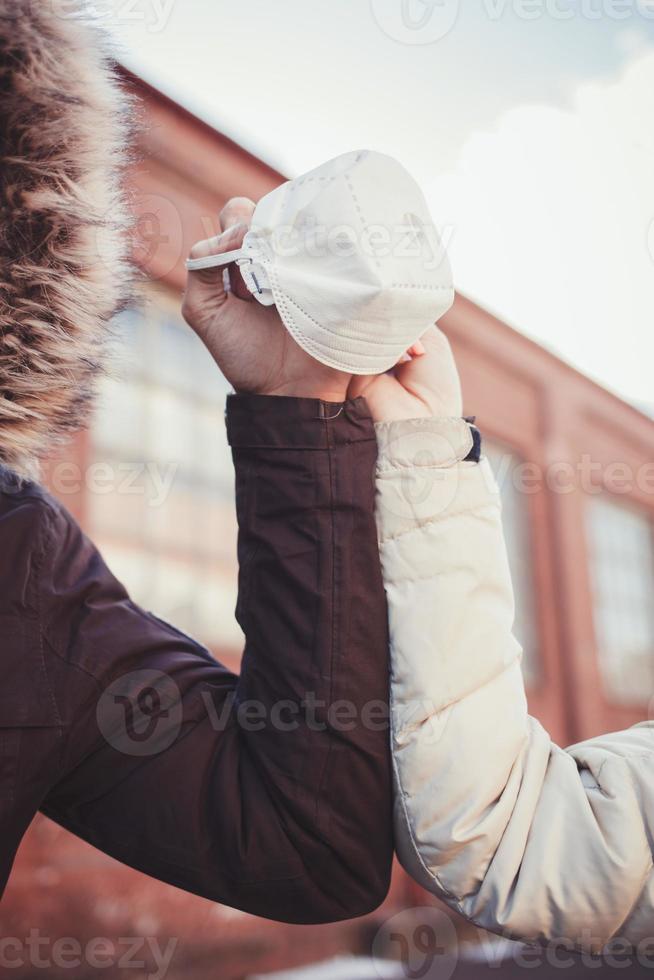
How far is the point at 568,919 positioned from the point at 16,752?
56 cm

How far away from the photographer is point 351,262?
32.2 inches

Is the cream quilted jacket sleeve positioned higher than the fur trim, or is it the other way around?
the fur trim

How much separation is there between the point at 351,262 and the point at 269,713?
462 millimetres

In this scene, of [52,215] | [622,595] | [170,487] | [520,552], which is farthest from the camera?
[622,595]

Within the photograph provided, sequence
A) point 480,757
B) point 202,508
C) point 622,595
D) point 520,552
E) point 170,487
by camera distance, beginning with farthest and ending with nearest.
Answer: point 622,595 < point 520,552 < point 202,508 < point 170,487 < point 480,757

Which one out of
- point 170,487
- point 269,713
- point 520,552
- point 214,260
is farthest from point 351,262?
point 520,552

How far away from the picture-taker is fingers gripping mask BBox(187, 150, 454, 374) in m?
0.82

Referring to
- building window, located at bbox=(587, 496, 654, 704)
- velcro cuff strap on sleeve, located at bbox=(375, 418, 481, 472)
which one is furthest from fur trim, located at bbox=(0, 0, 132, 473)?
building window, located at bbox=(587, 496, 654, 704)

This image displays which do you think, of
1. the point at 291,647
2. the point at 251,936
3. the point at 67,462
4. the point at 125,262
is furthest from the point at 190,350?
the point at 291,647

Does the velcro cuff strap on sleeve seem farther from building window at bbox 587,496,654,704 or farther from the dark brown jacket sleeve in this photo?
building window at bbox 587,496,654,704

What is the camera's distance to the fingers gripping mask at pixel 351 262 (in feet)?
2.68

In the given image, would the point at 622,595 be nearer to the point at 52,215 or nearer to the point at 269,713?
the point at 269,713

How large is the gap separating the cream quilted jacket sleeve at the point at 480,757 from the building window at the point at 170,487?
10.8 ft

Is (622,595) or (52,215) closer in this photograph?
(52,215)
